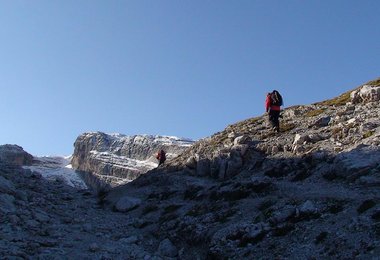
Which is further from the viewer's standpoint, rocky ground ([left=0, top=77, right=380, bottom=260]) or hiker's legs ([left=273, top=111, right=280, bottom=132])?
hiker's legs ([left=273, top=111, right=280, bottom=132])

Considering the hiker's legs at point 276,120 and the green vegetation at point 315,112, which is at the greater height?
the green vegetation at point 315,112

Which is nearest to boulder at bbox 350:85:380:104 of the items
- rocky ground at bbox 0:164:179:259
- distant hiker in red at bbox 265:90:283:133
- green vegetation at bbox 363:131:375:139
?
distant hiker in red at bbox 265:90:283:133

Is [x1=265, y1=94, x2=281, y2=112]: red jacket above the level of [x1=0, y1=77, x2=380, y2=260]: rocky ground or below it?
above

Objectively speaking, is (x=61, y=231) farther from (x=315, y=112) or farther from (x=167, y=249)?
(x=315, y=112)

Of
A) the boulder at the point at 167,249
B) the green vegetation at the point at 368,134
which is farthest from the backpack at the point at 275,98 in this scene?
the boulder at the point at 167,249

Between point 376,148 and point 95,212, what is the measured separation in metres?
17.2

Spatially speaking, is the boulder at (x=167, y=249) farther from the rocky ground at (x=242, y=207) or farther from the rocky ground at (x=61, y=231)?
the rocky ground at (x=61, y=231)

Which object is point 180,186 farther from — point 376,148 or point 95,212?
point 376,148

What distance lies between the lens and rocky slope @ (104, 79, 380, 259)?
1677 centimetres

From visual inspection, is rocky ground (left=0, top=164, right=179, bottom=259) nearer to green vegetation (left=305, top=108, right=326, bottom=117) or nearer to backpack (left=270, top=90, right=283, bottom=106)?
backpack (left=270, top=90, right=283, bottom=106)

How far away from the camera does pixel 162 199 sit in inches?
1261

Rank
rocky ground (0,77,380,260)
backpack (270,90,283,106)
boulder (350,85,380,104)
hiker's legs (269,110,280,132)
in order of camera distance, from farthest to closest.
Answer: hiker's legs (269,110,280,132) → backpack (270,90,283,106) → boulder (350,85,380,104) → rocky ground (0,77,380,260)

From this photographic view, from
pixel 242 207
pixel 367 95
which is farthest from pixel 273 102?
pixel 242 207

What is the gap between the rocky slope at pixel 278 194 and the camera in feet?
55.0
